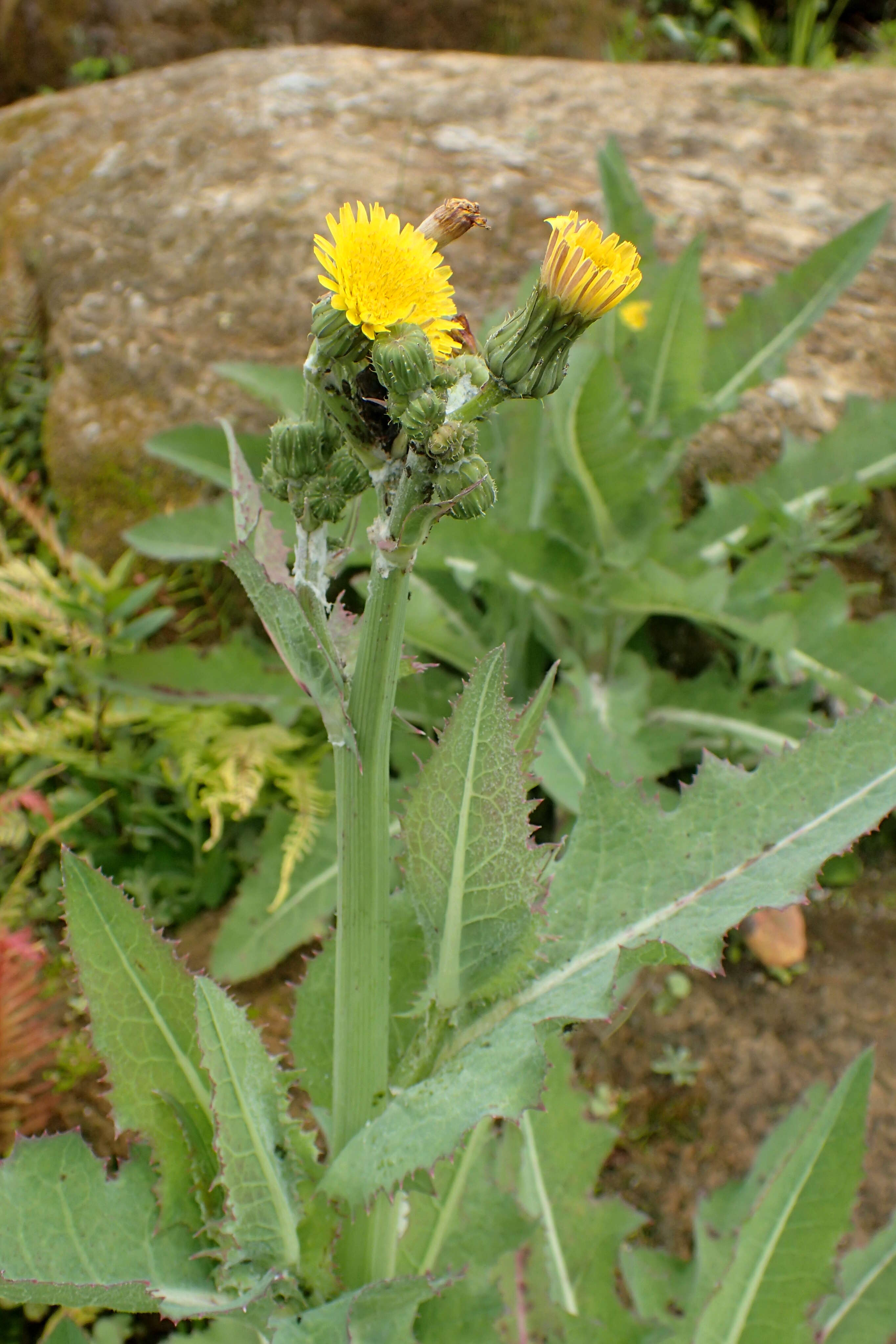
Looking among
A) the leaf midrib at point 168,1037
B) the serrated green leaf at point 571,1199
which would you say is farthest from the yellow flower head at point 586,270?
the serrated green leaf at point 571,1199

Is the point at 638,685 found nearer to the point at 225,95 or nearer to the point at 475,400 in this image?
the point at 475,400

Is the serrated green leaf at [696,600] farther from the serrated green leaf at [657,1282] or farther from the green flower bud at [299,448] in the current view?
the green flower bud at [299,448]

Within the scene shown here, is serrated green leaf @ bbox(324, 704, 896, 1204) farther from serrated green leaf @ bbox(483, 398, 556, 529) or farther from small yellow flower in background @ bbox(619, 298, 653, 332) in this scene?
small yellow flower in background @ bbox(619, 298, 653, 332)

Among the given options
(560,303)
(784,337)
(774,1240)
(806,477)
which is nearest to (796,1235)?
(774,1240)

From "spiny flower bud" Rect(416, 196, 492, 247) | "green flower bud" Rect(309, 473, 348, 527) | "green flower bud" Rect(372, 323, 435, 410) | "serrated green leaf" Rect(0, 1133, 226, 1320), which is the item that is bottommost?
"serrated green leaf" Rect(0, 1133, 226, 1320)

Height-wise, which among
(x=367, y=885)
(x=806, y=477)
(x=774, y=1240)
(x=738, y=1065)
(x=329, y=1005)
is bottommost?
(x=738, y=1065)

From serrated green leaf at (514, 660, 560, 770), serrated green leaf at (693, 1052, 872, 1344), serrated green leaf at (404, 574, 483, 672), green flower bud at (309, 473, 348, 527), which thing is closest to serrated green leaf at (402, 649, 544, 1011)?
serrated green leaf at (514, 660, 560, 770)

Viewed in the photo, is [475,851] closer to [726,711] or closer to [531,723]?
[531,723]
